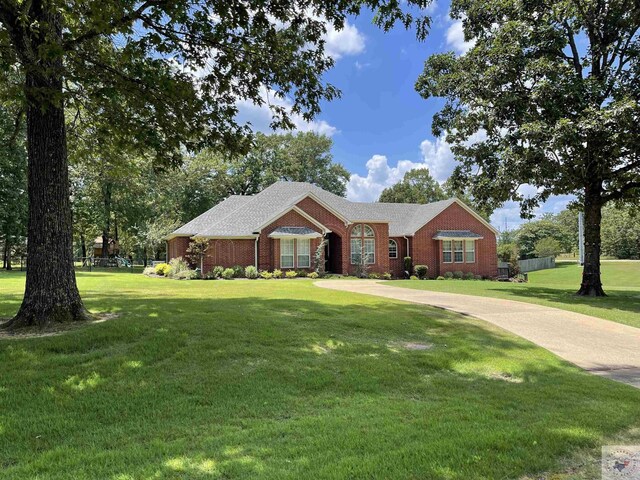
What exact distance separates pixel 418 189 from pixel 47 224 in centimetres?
5690

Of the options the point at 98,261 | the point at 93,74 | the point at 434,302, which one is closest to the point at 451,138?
the point at 434,302

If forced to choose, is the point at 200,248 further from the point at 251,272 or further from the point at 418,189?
the point at 418,189

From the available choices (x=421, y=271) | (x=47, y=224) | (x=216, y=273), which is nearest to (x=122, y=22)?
(x=47, y=224)

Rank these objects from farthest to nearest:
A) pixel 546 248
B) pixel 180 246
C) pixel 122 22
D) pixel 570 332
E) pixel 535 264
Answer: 1. pixel 546 248
2. pixel 535 264
3. pixel 180 246
4. pixel 570 332
5. pixel 122 22

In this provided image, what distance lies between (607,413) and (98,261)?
4682 centimetres

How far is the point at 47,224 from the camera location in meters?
8.24

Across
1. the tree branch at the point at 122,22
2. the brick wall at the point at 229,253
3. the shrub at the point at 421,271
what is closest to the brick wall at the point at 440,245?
the shrub at the point at 421,271

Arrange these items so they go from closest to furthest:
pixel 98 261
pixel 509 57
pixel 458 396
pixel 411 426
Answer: pixel 411 426
pixel 458 396
pixel 509 57
pixel 98 261

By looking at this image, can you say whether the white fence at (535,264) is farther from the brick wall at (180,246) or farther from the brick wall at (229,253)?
the brick wall at (180,246)

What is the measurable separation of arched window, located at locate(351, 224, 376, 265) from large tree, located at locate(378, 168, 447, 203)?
1282 inches

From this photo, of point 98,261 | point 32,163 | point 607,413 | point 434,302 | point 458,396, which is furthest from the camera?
point 98,261

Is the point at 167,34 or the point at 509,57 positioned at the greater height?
the point at 509,57

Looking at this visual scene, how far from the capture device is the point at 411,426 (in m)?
4.29

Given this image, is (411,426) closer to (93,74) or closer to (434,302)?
(93,74)
